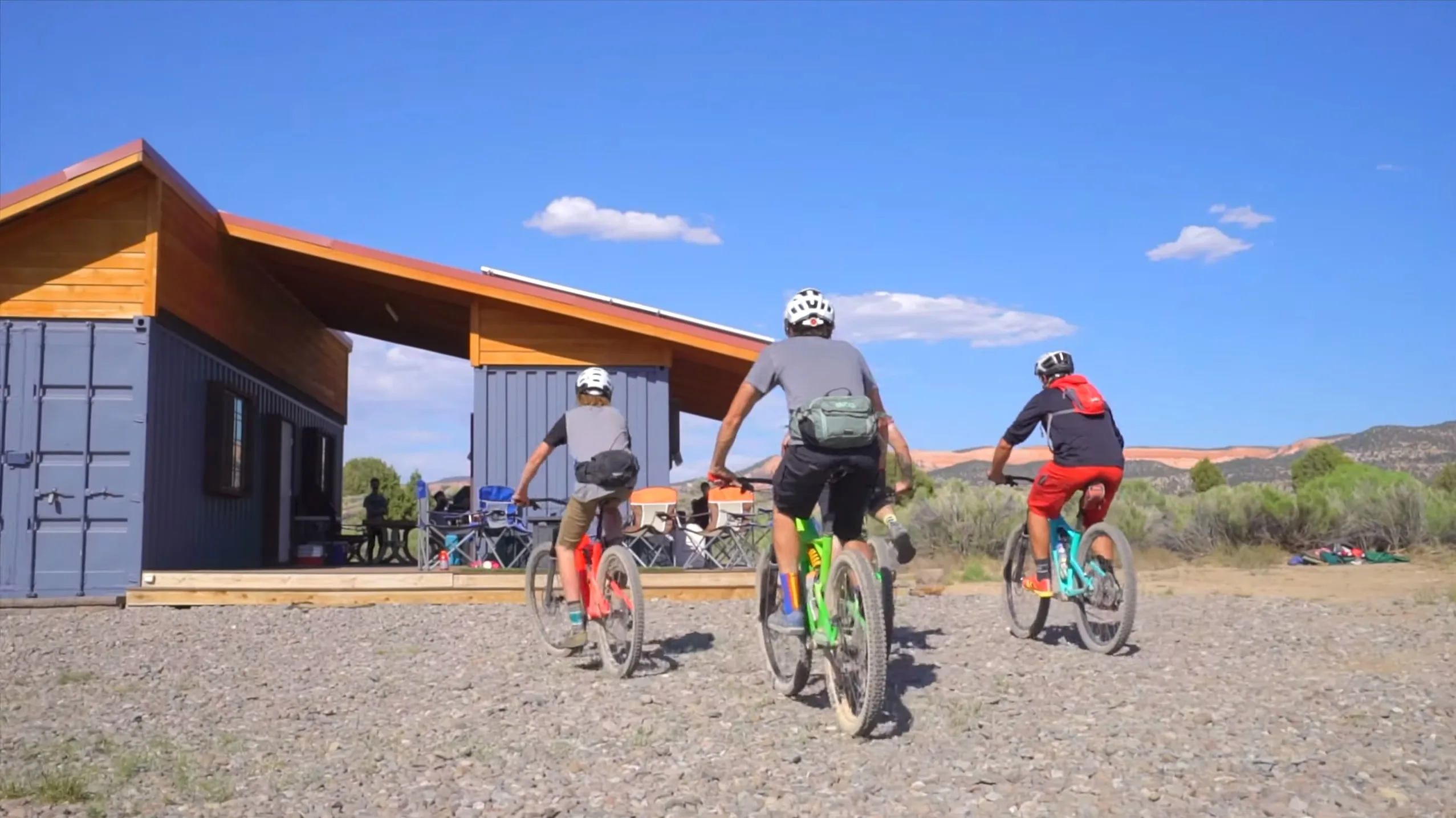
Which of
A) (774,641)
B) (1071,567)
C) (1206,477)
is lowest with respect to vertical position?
(774,641)

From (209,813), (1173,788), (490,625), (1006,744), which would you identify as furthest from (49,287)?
(1173,788)

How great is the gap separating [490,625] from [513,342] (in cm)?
500

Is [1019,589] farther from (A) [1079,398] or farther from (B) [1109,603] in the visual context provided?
(A) [1079,398]

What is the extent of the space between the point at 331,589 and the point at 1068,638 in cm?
612

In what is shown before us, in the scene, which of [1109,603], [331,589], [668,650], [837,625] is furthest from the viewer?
[331,589]

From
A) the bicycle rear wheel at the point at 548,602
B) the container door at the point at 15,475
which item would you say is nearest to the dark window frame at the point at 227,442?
the container door at the point at 15,475

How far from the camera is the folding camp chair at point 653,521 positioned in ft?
39.1

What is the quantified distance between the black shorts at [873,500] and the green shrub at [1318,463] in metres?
33.8

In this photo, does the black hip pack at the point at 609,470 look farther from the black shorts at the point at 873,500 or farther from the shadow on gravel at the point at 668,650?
the black shorts at the point at 873,500

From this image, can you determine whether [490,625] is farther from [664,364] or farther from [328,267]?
[328,267]

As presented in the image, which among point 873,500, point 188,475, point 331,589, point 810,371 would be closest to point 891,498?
point 873,500

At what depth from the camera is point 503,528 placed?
12430mm

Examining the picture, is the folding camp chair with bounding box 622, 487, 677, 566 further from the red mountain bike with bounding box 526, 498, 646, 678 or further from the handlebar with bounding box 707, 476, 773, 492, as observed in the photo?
the handlebar with bounding box 707, 476, 773, 492

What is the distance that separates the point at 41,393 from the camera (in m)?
11.0
